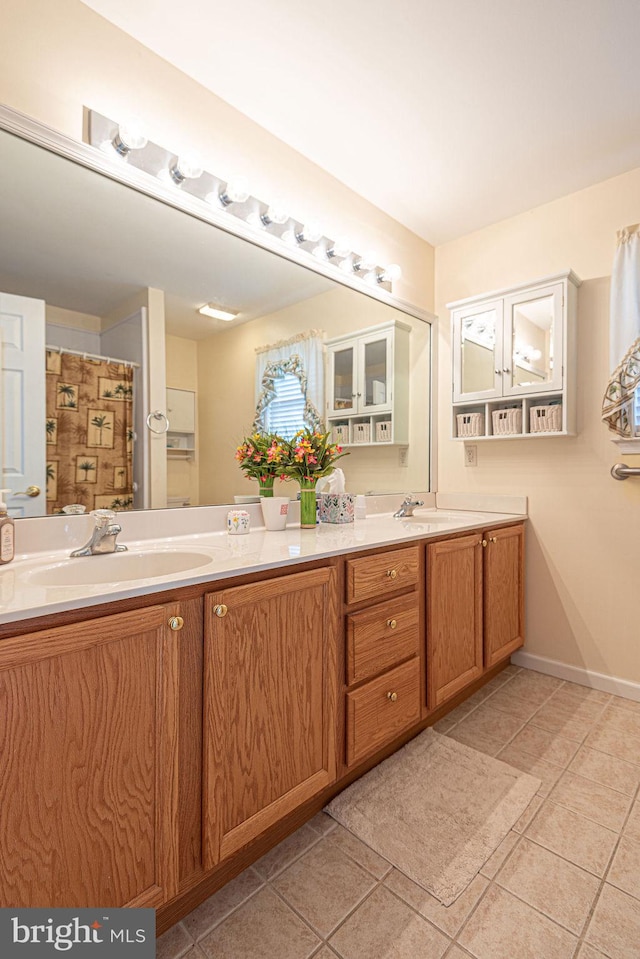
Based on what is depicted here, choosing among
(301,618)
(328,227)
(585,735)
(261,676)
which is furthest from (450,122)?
(585,735)

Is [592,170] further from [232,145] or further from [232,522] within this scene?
[232,522]

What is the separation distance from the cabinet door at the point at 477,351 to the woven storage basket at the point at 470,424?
10 centimetres

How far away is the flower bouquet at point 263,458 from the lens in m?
1.83

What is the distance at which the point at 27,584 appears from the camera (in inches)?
39.3


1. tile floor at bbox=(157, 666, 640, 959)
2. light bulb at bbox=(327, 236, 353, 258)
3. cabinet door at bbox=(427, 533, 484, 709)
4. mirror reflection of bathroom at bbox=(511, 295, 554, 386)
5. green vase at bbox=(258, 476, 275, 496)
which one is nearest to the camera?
tile floor at bbox=(157, 666, 640, 959)

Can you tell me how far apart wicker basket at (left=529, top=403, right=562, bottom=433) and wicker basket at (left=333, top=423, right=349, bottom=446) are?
0.91 meters

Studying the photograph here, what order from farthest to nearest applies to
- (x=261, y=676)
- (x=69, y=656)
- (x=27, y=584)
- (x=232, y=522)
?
(x=232, y=522) < (x=261, y=676) < (x=27, y=584) < (x=69, y=656)

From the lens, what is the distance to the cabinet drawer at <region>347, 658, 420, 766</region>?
1.43 meters

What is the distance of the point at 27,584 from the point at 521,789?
1.60 meters

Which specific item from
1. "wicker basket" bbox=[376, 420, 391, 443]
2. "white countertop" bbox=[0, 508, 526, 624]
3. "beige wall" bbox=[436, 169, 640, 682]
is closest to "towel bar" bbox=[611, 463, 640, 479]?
"beige wall" bbox=[436, 169, 640, 682]

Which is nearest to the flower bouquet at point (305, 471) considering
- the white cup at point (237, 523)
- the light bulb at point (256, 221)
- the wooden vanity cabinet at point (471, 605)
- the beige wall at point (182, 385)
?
the white cup at point (237, 523)

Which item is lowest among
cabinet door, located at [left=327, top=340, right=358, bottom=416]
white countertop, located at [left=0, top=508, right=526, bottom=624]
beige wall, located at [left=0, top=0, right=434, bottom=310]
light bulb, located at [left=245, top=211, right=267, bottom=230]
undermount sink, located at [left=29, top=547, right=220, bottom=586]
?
undermount sink, located at [left=29, top=547, right=220, bottom=586]

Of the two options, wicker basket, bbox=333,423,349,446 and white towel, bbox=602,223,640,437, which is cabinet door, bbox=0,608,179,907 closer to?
wicker basket, bbox=333,423,349,446

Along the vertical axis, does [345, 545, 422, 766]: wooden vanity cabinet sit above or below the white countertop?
below
